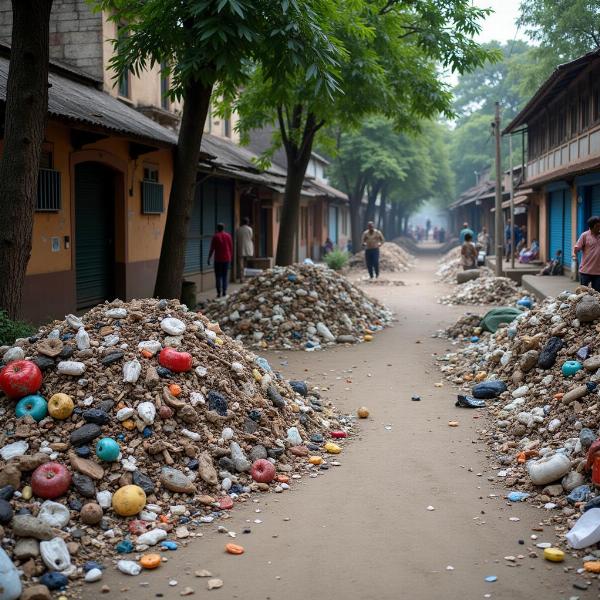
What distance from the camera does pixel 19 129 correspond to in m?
7.48

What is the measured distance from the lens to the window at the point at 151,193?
15672 mm

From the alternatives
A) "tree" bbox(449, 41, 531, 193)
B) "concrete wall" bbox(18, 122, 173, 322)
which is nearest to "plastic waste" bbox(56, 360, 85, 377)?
"concrete wall" bbox(18, 122, 173, 322)

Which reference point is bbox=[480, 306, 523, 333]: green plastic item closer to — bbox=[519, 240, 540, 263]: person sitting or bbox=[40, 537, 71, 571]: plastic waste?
bbox=[40, 537, 71, 571]: plastic waste

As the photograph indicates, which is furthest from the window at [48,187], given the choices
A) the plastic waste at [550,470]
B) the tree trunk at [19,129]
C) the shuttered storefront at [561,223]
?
the shuttered storefront at [561,223]

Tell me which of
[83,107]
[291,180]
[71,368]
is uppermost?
[83,107]

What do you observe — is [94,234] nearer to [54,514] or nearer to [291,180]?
[291,180]

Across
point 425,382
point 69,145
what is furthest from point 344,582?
point 69,145

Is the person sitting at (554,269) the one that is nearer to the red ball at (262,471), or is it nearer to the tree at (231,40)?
the tree at (231,40)

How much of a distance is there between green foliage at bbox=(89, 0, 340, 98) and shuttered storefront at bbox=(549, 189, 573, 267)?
44.8ft

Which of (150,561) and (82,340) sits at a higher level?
(82,340)

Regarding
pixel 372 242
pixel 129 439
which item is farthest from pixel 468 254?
pixel 129 439

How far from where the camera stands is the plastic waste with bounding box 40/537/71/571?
434 centimetres

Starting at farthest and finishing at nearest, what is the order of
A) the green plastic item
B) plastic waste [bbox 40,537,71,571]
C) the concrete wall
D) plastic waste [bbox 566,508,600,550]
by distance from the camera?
the green plastic item < the concrete wall < plastic waste [bbox 566,508,600,550] < plastic waste [bbox 40,537,71,571]

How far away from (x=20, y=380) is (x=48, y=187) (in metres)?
6.60
